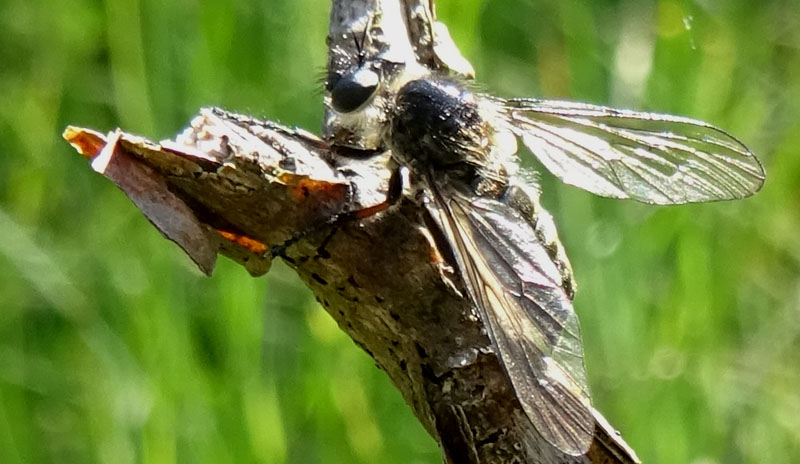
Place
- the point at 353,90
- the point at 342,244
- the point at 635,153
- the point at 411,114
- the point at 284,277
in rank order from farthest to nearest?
the point at 284,277, the point at 635,153, the point at 411,114, the point at 353,90, the point at 342,244

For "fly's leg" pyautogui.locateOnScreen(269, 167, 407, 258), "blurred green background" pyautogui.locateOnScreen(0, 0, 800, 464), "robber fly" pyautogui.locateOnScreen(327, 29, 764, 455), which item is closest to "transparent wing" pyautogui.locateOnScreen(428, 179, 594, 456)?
"robber fly" pyautogui.locateOnScreen(327, 29, 764, 455)

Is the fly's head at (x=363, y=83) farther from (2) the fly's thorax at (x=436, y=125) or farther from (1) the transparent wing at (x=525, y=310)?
(1) the transparent wing at (x=525, y=310)

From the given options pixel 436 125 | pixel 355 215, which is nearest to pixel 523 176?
pixel 436 125

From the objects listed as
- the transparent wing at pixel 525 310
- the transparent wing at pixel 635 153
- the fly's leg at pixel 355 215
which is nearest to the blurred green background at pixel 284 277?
the transparent wing at pixel 635 153

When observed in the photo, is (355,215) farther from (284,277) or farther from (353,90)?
(284,277)

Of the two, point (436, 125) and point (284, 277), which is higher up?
point (436, 125)

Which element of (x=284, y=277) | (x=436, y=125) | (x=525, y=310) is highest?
(x=436, y=125)
